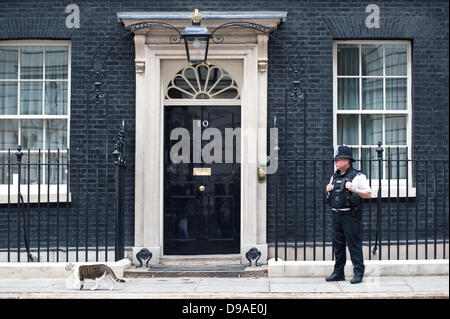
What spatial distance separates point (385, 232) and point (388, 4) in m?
3.56

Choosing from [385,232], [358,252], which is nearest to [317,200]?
[385,232]

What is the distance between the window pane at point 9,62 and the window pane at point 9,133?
0.74 m

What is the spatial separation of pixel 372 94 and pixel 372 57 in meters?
0.59

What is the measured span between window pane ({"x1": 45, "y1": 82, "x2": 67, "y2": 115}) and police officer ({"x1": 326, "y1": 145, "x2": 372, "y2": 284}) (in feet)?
15.0

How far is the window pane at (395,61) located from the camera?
1091 centimetres

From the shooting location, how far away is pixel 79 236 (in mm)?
10602

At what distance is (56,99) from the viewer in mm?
10875

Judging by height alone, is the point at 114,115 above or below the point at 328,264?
above

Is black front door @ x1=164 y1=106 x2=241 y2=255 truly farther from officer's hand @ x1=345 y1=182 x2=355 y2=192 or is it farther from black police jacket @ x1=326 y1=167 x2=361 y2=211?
officer's hand @ x1=345 y1=182 x2=355 y2=192

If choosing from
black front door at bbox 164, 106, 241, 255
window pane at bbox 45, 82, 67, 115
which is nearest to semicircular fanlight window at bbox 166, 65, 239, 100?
black front door at bbox 164, 106, 241, 255

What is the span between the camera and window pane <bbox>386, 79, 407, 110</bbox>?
10.9m

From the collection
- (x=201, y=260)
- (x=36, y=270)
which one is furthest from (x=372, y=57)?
(x=36, y=270)

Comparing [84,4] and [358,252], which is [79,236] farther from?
[358,252]

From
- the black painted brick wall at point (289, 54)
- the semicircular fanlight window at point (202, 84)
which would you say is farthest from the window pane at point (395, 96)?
the semicircular fanlight window at point (202, 84)
